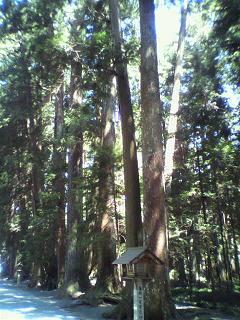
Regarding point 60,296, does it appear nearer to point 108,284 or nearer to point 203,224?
point 108,284

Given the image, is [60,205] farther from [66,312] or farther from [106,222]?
[66,312]

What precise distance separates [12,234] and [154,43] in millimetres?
27204

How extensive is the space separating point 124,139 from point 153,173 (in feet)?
7.81

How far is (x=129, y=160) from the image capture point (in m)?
13.5

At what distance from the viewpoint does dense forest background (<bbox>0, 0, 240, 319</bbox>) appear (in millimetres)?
13016

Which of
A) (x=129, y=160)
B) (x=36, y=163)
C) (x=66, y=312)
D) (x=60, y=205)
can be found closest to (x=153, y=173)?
(x=129, y=160)

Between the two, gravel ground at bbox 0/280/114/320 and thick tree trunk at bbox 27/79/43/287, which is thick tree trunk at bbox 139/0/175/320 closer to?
gravel ground at bbox 0/280/114/320

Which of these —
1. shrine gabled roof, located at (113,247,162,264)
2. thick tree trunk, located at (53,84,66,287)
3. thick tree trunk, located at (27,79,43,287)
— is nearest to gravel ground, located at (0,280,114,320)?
shrine gabled roof, located at (113,247,162,264)

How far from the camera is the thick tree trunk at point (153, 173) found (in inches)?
429

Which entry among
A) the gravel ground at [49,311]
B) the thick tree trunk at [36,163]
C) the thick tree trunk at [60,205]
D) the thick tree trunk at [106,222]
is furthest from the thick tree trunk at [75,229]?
the thick tree trunk at [36,163]

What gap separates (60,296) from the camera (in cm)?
1973

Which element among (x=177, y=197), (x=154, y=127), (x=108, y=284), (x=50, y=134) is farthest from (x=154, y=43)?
(x=50, y=134)

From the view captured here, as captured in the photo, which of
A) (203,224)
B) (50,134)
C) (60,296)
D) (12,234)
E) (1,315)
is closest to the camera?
(1,315)

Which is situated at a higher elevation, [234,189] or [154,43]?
[154,43]
